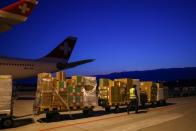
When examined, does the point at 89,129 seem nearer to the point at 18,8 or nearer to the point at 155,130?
the point at 155,130

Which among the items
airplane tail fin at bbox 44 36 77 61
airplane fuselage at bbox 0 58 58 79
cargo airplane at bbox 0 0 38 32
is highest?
airplane tail fin at bbox 44 36 77 61

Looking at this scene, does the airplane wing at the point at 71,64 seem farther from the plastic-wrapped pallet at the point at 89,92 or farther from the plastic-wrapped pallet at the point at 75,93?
the plastic-wrapped pallet at the point at 75,93

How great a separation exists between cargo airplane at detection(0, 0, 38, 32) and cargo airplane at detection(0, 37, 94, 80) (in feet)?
42.6

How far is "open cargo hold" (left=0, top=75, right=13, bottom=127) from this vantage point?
1038cm

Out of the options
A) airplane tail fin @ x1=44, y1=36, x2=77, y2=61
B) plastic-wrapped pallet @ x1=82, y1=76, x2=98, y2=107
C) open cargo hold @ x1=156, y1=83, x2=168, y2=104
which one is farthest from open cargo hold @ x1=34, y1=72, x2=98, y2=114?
Answer: airplane tail fin @ x1=44, y1=36, x2=77, y2=61

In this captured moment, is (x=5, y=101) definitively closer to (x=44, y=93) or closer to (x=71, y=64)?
(x=44, y=93)

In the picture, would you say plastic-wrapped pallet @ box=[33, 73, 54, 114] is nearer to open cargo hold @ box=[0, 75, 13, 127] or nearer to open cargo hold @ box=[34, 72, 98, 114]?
open cargo hold @ box=[34, 72, 98, 114]

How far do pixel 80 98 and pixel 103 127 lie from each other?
3638mm

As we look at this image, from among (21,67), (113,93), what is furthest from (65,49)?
(113,93)

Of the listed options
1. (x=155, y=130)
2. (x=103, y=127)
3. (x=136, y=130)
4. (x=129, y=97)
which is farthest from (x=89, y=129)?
(x=129, y=97)

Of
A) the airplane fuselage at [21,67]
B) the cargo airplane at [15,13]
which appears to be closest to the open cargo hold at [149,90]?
the cargo airplane at [15,13]

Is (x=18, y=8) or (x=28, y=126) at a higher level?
(x=18, y=8)

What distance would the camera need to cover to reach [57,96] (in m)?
13.0

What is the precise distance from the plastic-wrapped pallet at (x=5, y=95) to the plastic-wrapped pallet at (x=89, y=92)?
15.8ft
